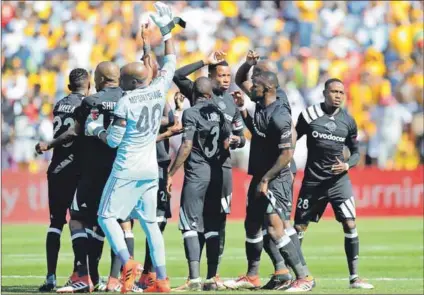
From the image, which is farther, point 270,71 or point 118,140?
point 270,71

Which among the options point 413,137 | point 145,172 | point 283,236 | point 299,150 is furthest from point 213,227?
point 413,137

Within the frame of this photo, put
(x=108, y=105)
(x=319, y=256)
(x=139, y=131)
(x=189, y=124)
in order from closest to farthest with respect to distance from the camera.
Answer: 1. (x=139, y=131)
2. (x=108, y=105)
3. (x=189, y=124)
4. (x=319, y=256)

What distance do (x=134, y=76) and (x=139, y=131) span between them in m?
0.59

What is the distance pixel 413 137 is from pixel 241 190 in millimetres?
4449

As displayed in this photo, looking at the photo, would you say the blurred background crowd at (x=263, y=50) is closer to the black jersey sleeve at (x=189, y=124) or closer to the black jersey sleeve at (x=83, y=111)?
the black jersey sleeve at (x=189, y=124)

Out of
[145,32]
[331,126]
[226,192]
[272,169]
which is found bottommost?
[226,192]

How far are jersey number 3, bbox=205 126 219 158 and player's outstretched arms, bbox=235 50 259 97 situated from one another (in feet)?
2.28

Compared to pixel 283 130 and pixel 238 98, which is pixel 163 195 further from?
pixel 283 130

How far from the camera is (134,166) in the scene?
12.8 metres

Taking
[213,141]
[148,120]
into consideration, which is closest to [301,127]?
[213,141]

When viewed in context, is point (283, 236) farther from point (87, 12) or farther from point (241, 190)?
point (87, 12)

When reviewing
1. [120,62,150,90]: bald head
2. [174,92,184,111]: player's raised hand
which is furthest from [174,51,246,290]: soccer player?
[120,62,150,90]: bald head

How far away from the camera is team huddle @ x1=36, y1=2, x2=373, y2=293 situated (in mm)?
12852

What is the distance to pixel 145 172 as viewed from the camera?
42.1ft
